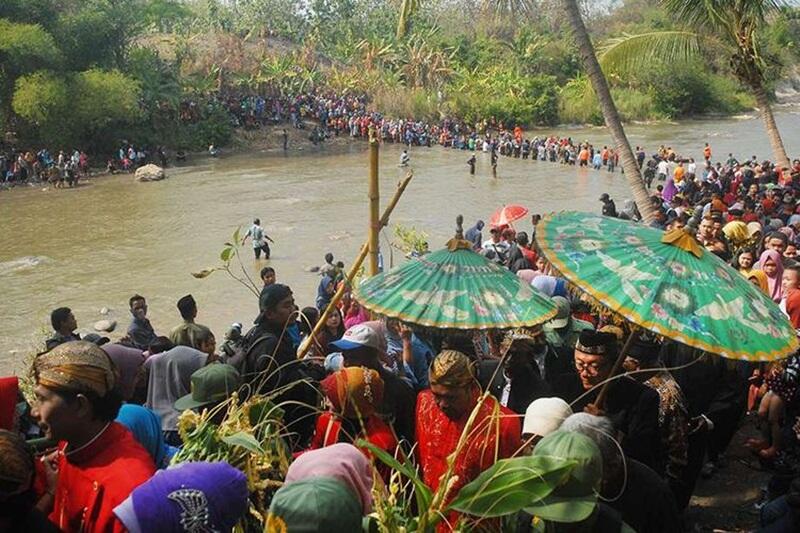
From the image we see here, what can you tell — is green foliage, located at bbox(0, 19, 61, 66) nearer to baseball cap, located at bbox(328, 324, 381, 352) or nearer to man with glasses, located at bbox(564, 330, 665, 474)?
baseball cap, located at bbox(328, 324, 381, 352)

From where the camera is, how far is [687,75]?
46562mm

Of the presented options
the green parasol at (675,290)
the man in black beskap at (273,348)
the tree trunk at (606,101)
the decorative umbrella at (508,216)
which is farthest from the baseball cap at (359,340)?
the decorative umbrella at (508,216)

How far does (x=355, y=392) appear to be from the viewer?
2984mm

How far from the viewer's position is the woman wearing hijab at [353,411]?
2.98m

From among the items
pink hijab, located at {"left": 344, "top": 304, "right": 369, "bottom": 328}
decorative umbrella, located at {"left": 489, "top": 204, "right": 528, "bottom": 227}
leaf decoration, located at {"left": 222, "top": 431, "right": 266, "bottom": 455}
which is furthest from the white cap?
decorative umbrella, located at {"left": 489, "top": 204, "right": 528, "bottom": 227}

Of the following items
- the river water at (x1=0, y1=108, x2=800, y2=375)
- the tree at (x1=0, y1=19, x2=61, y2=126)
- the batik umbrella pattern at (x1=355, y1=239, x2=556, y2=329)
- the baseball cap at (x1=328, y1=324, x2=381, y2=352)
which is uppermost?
the tree at (x1=0, y1=19, x2=61, y2=126)

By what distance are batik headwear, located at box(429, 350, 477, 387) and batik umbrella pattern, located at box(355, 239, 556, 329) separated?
0.78m

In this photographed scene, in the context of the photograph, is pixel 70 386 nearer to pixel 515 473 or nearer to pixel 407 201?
pixel 515 473

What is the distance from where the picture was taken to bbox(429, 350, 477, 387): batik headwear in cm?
284

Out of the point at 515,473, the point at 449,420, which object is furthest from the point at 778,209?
the point at 515,473

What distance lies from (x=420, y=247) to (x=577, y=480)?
26.2ft

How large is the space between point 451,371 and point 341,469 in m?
0.74

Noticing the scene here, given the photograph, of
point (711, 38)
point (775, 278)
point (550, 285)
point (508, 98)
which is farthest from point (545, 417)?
point (508, 98)

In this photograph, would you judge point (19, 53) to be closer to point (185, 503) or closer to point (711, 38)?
point (711, 38)
